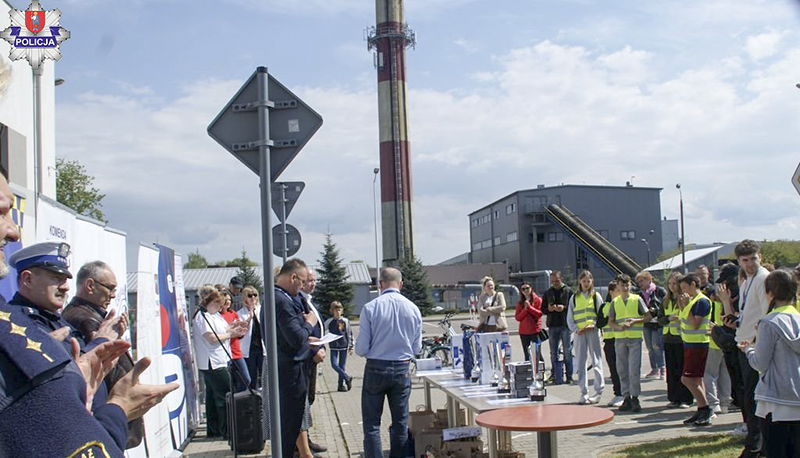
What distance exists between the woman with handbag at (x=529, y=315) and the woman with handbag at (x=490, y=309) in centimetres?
34

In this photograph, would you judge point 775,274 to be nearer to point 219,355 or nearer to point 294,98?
point 294,98

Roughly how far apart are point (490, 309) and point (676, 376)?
14.1 ft

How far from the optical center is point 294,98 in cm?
595

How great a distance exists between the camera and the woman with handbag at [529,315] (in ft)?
49.0

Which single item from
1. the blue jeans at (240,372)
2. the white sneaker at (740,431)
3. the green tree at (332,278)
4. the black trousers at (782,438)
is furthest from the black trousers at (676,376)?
the green tree at (332,278)

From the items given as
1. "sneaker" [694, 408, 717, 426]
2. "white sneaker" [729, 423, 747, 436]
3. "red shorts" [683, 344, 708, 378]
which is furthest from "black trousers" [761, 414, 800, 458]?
"red shorts" [683, 344, 708, 378]

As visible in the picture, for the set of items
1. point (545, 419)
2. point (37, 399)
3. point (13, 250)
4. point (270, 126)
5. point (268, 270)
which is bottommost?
point (545, 419)

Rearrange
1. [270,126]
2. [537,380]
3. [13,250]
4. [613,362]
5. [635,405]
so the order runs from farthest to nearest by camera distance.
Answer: [613,362] < [635,405] < [537,380] < [270,126] < [13,250]

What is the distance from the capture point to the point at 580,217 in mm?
74750

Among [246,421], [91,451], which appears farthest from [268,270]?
[91,451]

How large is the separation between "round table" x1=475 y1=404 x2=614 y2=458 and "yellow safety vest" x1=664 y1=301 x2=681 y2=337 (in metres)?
5.95

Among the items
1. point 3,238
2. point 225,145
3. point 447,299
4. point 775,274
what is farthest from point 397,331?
point 447,299

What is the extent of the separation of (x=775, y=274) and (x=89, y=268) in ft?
17.3

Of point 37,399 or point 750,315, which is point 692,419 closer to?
point 750,315
